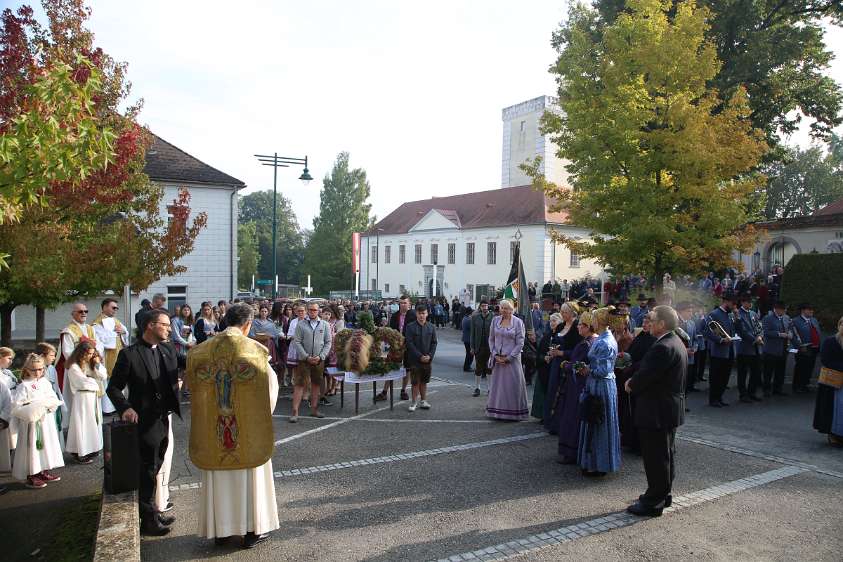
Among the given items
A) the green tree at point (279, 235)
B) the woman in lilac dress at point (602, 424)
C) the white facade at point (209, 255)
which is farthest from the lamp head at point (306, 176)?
the green tree at point (279, 235)

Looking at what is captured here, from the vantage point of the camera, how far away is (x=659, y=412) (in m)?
5.79

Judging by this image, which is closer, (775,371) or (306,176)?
(775,371)

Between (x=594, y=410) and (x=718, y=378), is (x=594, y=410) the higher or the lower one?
the higher one

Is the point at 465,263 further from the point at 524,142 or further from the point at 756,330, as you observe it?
the point at 756,330

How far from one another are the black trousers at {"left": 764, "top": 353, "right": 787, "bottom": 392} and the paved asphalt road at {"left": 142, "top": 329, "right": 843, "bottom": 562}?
115 inches

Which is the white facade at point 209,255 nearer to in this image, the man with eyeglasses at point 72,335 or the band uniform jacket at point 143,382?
the man with eyeglasses at point 72,335

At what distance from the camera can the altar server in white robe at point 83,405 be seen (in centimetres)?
753

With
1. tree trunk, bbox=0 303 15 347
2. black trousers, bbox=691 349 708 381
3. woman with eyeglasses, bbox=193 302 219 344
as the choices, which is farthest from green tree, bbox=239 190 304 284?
black trousers, bbox=691 349 708 381

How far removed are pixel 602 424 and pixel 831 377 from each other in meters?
4.12

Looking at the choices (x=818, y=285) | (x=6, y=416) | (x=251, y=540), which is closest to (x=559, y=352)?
(x=251, y=540)

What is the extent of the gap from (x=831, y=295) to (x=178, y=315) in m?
15.2

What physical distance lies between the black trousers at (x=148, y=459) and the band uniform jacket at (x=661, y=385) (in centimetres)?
441

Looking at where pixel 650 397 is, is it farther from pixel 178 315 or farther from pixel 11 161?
pixel 178 315

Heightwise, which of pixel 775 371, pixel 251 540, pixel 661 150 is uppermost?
pixel 661 150
